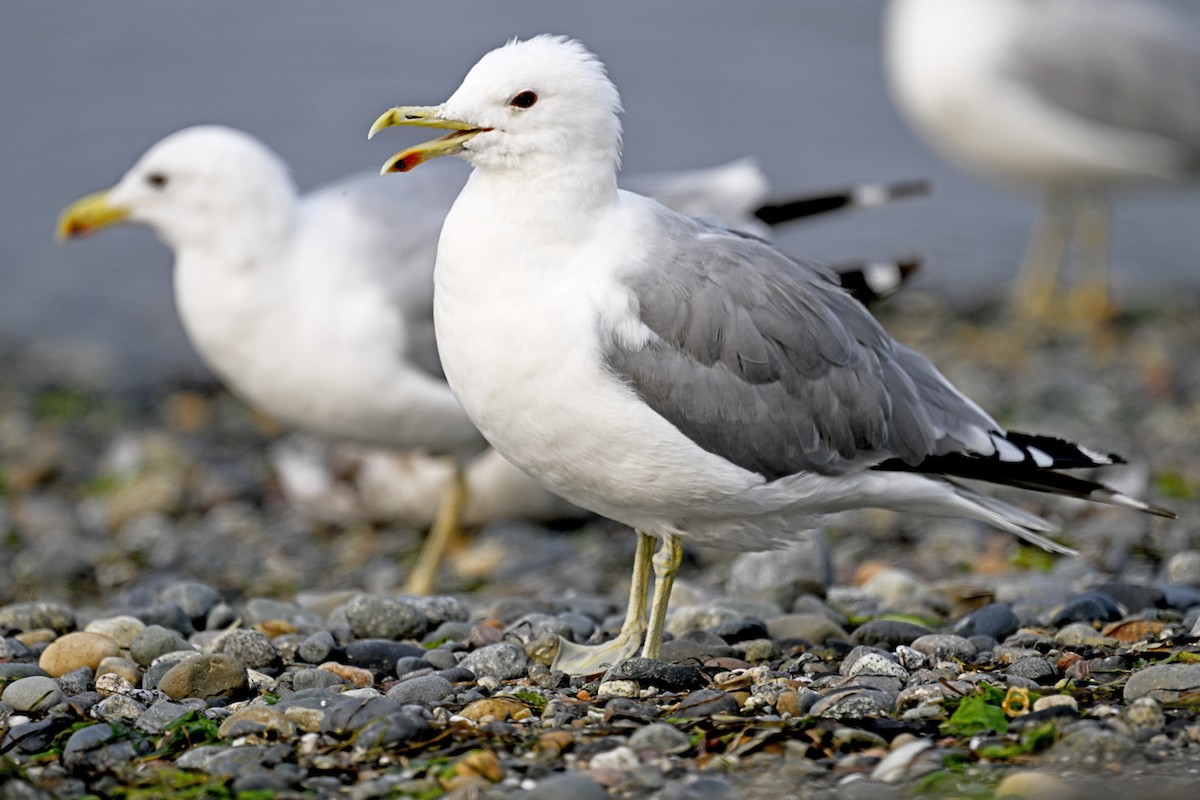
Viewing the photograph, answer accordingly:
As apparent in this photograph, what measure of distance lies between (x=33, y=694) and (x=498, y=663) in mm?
1228

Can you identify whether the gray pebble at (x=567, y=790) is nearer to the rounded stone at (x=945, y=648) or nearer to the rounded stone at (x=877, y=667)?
the rounded stone at (x=877, y=667)

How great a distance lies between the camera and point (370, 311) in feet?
20.7

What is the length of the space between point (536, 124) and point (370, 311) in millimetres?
2251

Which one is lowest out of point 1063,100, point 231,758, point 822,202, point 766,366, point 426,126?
point 231,758

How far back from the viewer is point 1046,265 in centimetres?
1138

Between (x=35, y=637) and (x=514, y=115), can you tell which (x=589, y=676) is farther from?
(x=35, y=637)

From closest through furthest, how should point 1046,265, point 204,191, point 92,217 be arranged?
point 204,191
point 92,217
point 1046,265

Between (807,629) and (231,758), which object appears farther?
(807,629)

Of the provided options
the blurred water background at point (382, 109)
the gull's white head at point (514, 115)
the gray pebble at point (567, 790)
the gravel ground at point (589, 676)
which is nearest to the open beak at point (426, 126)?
the gull's white head at point (514, 115)

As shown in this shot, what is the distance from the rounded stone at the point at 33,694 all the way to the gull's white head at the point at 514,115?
5.26 feet

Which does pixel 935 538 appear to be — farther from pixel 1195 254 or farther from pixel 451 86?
pixel 451 86

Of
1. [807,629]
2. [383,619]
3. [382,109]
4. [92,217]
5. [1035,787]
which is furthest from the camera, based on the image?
[382,109]

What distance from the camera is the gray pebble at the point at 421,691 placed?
13.3ft

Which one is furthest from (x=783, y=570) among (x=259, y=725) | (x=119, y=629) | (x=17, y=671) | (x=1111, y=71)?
(x=1111, y=71)
